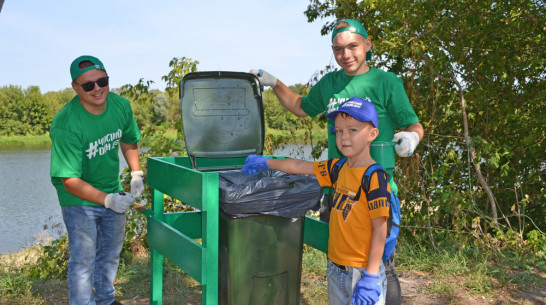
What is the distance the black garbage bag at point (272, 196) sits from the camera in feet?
8.79

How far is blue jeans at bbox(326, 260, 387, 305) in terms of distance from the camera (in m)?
→ 2.31

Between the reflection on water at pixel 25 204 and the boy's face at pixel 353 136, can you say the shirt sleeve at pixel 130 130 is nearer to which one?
the boy's face at pixel 353 136

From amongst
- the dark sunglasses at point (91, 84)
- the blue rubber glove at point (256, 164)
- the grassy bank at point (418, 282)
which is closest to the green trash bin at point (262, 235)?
the blue rubber glove at point (256, 164)

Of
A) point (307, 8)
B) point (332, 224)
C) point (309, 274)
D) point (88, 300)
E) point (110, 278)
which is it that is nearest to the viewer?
point (332, 224)

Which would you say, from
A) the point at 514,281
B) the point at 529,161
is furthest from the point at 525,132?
the point at 514,281

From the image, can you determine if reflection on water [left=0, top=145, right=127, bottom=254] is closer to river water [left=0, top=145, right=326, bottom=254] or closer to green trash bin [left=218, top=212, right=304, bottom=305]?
river water [left=0, top=145, right=326, bottom=254]

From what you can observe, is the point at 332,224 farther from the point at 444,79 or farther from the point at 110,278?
the point at 444,79

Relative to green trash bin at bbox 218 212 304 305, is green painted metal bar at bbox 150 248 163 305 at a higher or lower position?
lower

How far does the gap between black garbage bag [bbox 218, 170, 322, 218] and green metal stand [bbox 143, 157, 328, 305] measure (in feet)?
0.29

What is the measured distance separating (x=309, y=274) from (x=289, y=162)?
82.4 inches

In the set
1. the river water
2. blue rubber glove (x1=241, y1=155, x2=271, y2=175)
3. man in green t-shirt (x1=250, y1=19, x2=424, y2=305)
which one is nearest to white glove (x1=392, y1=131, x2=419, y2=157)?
man in green t-shirt (x1=250, y1=19, x2=424, y2=305)

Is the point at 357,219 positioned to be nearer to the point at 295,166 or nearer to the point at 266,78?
the point at 295,166

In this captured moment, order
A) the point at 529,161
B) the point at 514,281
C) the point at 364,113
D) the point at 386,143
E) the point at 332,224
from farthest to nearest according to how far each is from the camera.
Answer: the point at 529,161 → the point at 514,281 → the point at 386,143 → the point at 332,224 → the point at 364,113

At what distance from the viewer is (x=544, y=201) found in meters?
6.21
